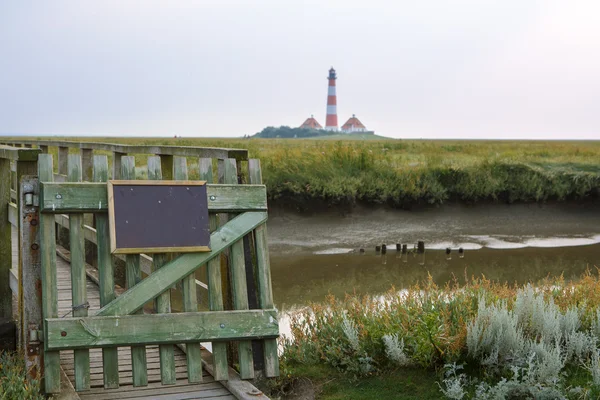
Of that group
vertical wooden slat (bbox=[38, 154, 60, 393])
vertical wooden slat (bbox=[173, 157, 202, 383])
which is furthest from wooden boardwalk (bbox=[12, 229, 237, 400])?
vertical wooden slat (bbox=[38, 154, 60, 393])

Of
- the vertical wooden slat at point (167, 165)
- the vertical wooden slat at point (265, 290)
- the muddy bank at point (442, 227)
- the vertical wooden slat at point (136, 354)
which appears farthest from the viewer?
the muddy bank at point (442, 227)

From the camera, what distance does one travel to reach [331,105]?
Answer: 178m

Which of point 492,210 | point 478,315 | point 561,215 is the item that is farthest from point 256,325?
point 561,215

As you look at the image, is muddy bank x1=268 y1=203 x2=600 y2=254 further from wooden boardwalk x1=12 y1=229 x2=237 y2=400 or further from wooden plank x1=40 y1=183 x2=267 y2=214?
wooden plank x1=40 y1=183 x2=267 y2=214

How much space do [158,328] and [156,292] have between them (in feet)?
0.91

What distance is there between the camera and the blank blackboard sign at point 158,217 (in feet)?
18.3

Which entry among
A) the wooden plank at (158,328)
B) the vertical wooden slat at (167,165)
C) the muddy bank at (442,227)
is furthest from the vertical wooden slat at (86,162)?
the muddy bank at (442,227)

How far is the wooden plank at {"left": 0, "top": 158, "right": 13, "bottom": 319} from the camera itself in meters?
6.86

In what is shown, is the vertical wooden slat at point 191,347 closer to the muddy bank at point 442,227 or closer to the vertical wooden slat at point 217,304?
the vertical wooden slat at point 217,304

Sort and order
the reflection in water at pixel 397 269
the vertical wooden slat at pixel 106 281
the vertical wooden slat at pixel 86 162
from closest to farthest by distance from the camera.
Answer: the vertical wooden slat at pixel 106 281
the vertical wooden slat at pixel 86 162
the reflection in water at pixel 397 269

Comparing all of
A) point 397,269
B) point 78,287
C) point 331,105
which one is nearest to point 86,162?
point 78,287

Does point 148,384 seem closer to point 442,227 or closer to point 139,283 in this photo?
point 139,283

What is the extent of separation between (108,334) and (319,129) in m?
152

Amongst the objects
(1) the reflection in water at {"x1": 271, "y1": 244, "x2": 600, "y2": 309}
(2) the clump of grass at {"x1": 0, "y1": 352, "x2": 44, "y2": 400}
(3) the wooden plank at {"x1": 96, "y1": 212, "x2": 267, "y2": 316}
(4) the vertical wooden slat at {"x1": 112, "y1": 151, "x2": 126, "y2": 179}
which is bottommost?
(1) the reflection in water at {"x1": 271, "y1": 244, "x2": 600, "y2": 309}
